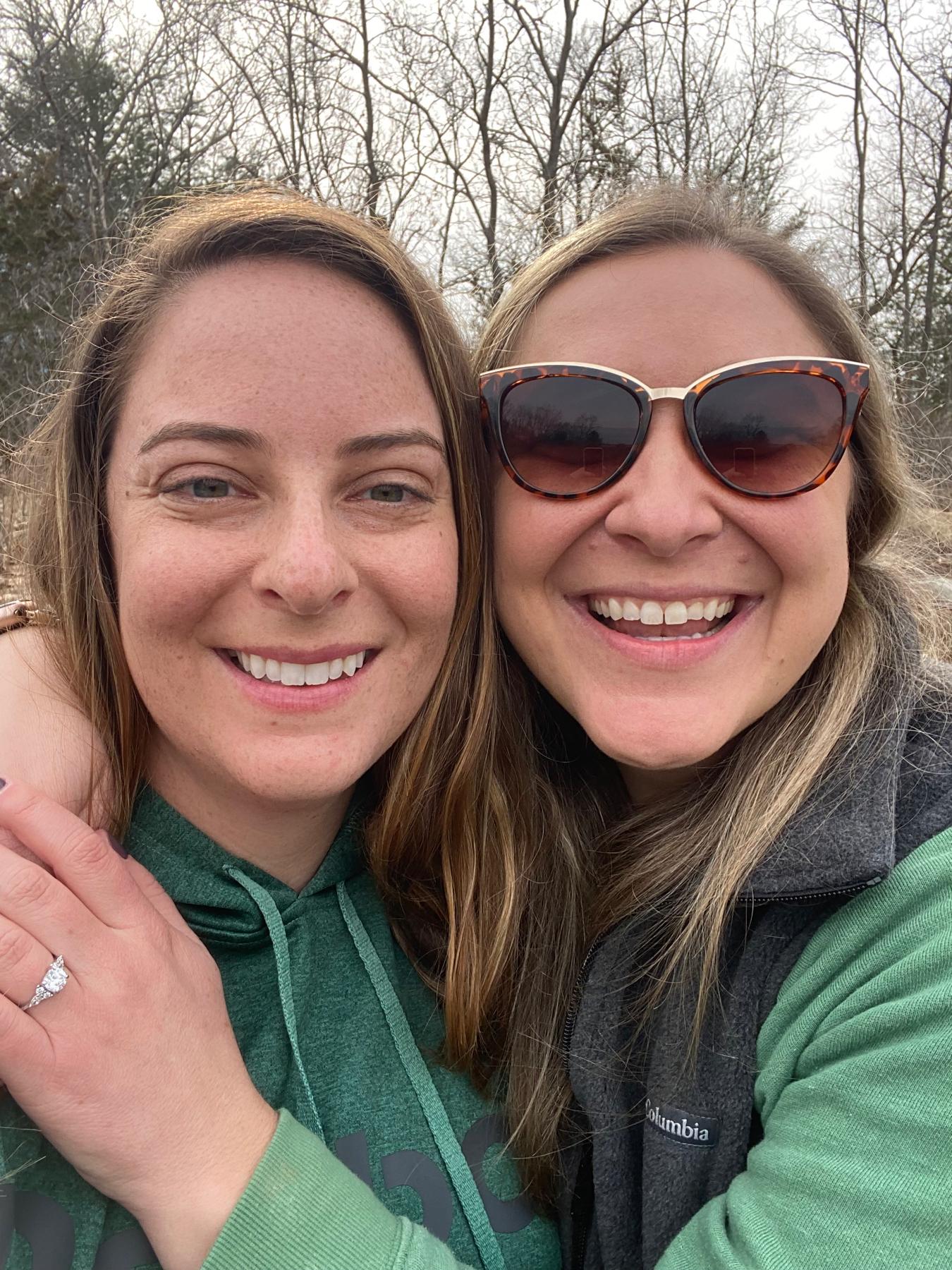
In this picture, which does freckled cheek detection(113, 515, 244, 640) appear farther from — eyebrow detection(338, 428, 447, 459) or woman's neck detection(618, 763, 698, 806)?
woman's neck detection(618, 763, 698, 806)

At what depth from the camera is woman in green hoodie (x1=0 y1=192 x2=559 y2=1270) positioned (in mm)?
1229

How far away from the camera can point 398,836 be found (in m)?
1.76

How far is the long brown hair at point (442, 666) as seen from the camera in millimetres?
1554

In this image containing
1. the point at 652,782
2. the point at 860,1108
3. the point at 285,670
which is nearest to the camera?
the point at 860,1108

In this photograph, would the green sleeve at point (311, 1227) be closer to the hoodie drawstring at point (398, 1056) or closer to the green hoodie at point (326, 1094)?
the green hoodie at point (326, 1094)

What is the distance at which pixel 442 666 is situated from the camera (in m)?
1.76

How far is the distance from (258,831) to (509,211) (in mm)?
15766

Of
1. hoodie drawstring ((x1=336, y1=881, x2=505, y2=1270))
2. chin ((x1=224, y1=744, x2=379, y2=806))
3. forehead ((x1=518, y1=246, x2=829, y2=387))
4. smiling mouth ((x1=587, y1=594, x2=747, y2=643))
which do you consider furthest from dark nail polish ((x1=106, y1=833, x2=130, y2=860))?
forehead ((x1=518, y1=246, x2=829, y2=387))

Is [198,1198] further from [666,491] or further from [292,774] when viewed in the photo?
[666,491]

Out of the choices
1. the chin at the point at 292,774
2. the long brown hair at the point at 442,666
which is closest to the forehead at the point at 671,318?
the long brown hair at the point at 442,666

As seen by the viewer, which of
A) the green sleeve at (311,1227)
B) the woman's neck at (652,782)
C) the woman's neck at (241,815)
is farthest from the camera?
the woman's neck at (652,782)

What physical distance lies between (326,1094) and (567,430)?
1294 millimetres

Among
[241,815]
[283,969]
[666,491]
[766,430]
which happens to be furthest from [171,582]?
[766,430]

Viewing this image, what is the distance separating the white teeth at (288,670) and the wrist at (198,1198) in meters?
0.70
